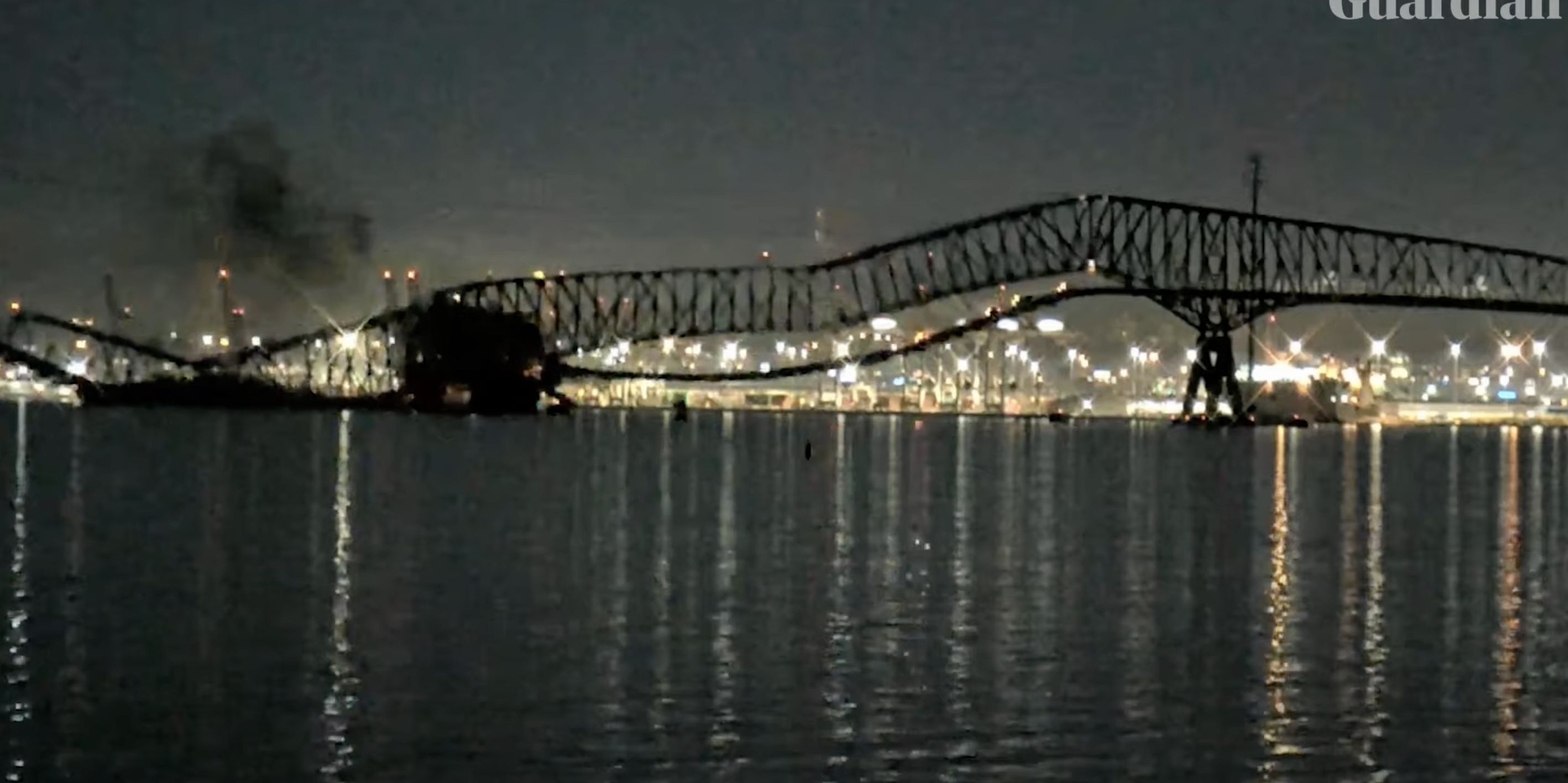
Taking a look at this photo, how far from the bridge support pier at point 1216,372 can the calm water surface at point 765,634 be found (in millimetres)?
67707

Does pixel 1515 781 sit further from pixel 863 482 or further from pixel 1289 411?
pixel 1289 411

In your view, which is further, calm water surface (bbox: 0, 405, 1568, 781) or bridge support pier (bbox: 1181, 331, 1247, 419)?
bridge support pier (bbox: 1181, 331, 1247, 419)

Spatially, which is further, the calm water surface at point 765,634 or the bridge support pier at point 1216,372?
the bridge support pier at point 1216,372

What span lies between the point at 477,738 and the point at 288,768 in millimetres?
1646

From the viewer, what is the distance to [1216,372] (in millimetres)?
124250

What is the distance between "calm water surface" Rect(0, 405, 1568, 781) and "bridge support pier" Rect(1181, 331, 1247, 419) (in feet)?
222

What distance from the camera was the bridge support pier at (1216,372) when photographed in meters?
123

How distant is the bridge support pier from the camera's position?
123 metres

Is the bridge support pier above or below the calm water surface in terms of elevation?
above

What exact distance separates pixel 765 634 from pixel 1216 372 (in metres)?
101

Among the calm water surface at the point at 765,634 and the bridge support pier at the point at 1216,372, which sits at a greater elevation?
the bridge support pier at the point at 1216,372

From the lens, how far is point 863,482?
6134cm

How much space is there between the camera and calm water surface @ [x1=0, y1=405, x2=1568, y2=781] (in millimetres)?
18484

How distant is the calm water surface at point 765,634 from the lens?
18.5 meters
